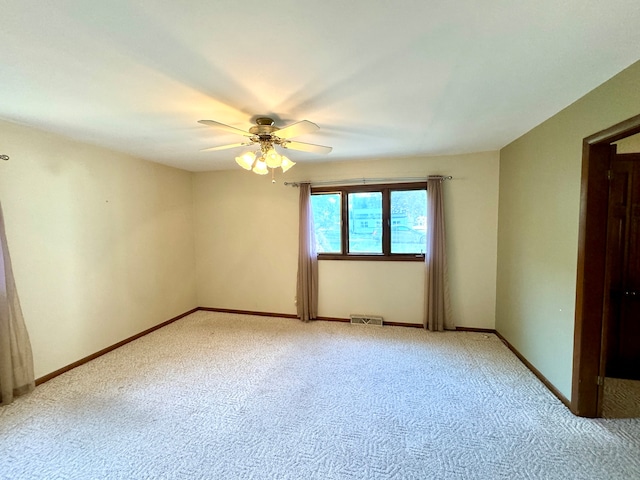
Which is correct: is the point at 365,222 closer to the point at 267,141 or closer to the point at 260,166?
the point at 260,166

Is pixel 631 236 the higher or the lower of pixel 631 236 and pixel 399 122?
the lower

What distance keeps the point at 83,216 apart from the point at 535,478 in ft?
14.1

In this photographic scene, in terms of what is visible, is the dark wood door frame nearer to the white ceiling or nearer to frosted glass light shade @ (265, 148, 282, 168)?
the white ceiling

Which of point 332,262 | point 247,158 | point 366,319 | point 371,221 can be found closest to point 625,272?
point 371,221

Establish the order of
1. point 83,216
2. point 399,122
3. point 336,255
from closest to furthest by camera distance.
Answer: point 399,122
point 83,216
point 336,255

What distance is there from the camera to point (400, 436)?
1889 millimetres

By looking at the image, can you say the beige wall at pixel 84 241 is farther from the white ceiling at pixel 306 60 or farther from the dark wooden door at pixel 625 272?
the dark wooden door at pixel 625 272

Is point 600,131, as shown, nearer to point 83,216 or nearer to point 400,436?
point 400,436

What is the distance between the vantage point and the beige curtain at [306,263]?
13.1 ft

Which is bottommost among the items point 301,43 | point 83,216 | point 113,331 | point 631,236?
point 113,331

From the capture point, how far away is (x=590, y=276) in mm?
1977

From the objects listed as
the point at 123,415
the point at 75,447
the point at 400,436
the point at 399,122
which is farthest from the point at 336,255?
the point at 75,447

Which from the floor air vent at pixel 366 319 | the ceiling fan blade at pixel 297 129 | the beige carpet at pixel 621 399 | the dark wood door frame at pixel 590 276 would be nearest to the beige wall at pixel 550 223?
the dark wood door frame at pixel 590 276

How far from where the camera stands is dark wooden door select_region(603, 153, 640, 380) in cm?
240
